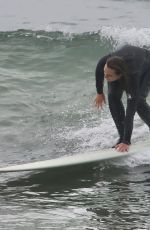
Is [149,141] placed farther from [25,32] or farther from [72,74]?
[25,32]

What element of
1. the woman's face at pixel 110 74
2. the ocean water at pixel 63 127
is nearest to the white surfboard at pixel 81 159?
the ocean water at pixel 63 127

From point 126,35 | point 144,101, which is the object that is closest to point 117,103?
point 144,101

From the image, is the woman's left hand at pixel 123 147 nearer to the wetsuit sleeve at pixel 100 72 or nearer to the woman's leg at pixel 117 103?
the woman's leg at pixel 117 103

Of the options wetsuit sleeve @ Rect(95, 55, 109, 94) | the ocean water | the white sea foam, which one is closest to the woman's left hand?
the ocean water

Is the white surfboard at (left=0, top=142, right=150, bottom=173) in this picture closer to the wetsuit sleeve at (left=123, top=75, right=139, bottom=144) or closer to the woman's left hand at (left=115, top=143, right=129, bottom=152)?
the woman's left hand at (left=115, top=143, right=129, bottom=152)

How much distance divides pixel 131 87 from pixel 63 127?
7.77ft

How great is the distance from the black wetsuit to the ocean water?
0.51m

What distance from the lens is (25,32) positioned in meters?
16.0

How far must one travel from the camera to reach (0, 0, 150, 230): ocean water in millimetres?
5609

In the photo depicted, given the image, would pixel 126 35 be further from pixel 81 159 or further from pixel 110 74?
pixel 110 74

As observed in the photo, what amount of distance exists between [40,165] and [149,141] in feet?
5.33

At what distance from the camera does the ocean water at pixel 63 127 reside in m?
5.61

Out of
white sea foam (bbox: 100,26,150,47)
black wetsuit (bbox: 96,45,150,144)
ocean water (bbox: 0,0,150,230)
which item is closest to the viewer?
ocean water (bbox: 0,0,150,230)

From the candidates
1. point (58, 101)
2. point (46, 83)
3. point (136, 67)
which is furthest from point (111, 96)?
point (46, 83)
